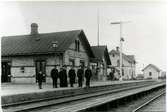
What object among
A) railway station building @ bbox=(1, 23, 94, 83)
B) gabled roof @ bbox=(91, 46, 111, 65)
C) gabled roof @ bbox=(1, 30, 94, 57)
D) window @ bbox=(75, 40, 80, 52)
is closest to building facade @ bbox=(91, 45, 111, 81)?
gabled roof @ bbox=(91, 46, 111, 65)

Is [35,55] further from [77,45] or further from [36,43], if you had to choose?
[77,45]

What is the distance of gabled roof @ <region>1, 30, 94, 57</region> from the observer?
25781mm

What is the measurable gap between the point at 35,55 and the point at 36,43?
3.69 feet

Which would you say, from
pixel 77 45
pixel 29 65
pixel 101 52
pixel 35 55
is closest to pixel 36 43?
pixel 35 55

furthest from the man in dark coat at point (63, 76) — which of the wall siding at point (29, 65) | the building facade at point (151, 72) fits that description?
the building facade at point (151, 72)

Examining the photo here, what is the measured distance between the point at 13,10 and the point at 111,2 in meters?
2.91

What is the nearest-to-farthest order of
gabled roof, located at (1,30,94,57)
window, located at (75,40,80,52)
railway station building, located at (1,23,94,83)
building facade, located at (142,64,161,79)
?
railway station building, located at (1,23,94,83), gabled roof, located at (1,30,94,57), window, located at (75,40,80,52), building facade, located at (142,64,161,79)

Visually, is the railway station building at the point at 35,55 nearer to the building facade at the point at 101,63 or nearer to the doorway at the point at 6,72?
the doorway at the point at 6,72

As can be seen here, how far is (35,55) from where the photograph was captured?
26031 mm

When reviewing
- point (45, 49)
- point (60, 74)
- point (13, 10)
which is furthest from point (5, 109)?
point (45, 49)

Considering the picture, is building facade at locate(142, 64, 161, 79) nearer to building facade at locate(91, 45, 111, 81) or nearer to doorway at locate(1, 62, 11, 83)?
building facade at locate(91, 45, 111, 81)

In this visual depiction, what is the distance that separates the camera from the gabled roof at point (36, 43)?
25.8 metres

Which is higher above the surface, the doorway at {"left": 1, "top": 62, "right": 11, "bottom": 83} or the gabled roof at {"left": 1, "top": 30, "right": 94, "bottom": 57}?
the gabled roof at {"left": 1, "top": 30, "right": 94, "bottom": 57}

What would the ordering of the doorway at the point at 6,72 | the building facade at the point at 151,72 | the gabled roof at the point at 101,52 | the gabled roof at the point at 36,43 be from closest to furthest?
the gabled roof at the point at 36,43
the doorway at the point at 6,72
the gabled roof at the point at 101,52
the building facade at the point at 151,72
